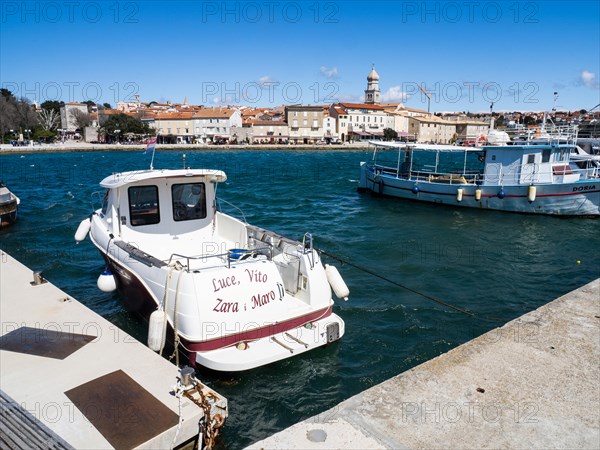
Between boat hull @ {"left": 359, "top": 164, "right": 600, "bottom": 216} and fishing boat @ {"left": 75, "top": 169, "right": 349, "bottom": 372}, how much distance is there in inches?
743

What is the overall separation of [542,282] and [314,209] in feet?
46.2

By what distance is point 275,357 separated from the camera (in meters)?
6.96

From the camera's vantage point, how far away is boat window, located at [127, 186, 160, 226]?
10023mm

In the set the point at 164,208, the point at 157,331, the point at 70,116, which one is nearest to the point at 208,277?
the point at 157,331

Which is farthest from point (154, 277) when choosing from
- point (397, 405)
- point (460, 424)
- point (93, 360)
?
point (460, 424)

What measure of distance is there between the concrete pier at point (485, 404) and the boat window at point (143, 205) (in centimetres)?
709

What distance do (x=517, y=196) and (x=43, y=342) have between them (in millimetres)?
23737

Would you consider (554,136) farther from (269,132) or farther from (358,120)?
(358,120)

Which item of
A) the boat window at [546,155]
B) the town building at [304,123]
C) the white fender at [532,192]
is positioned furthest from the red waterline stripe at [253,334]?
the town building at [304,123]

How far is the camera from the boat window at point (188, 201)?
34.7ft

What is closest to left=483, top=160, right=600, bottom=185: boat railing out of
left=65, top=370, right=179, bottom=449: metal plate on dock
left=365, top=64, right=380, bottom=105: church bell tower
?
left=65, top=370, right=179, bottom=449: metal plate on dock

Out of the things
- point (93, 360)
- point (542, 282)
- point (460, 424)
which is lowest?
point (542, 282)

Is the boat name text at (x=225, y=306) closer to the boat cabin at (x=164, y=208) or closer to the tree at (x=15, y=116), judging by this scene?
the boat cabin at (x=164, y=208)

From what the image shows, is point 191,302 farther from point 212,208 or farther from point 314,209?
point 314,209
